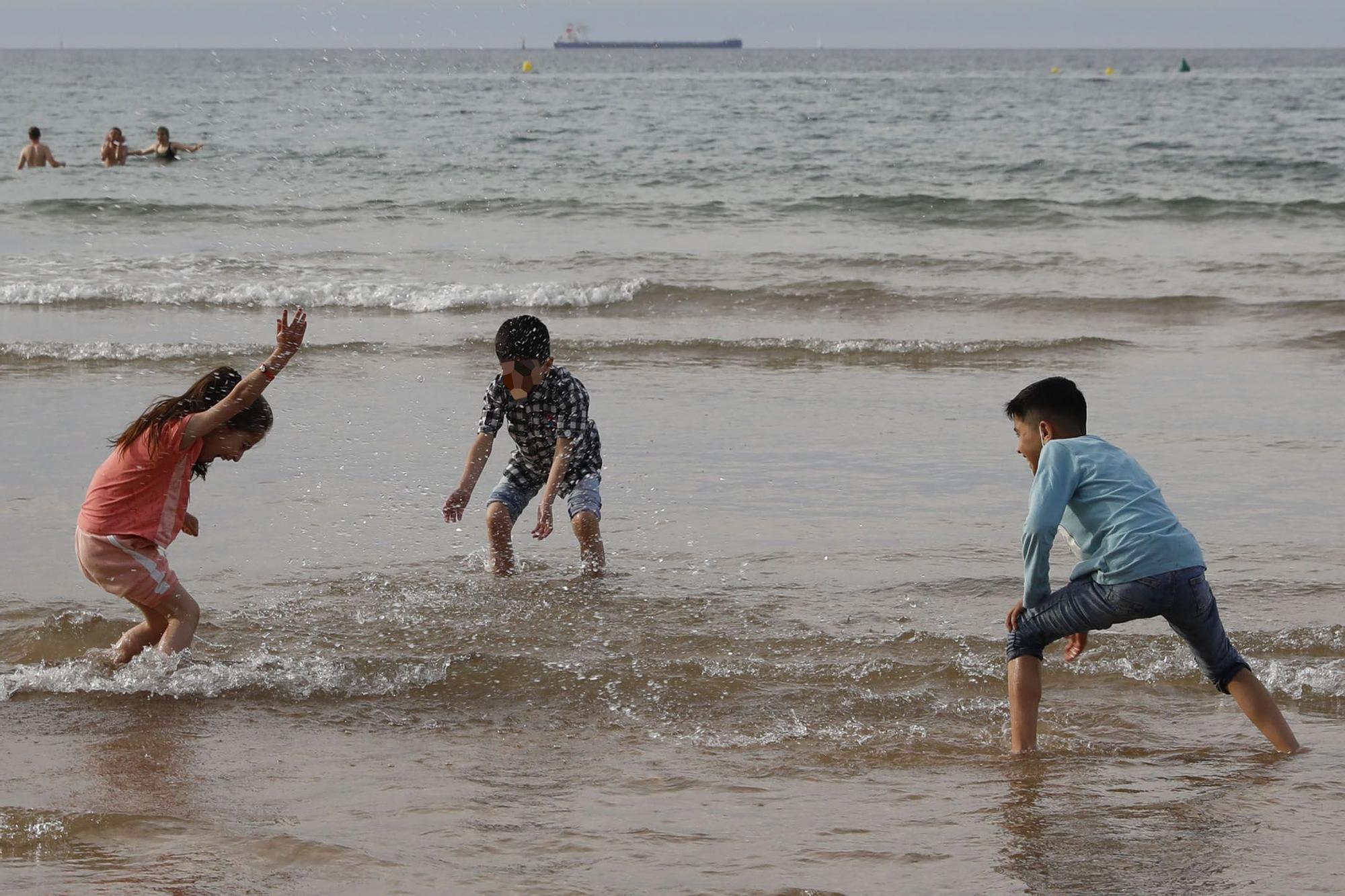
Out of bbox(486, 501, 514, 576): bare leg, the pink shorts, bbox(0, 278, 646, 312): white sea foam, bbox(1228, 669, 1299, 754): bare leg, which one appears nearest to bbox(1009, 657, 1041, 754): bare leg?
bbox(1228, 669, 1299, 754): bare leg

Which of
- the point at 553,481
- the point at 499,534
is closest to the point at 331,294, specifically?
the point at 499,534

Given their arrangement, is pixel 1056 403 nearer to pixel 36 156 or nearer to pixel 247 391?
pixel 247 391

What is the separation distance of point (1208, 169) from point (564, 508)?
2301 cm

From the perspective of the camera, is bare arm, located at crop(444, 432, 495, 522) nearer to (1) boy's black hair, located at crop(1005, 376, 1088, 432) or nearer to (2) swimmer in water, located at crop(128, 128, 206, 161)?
(1) boy's black hair, located at crop(1005, 376, 1088, 432)

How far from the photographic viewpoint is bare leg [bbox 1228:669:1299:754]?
14.1 ft

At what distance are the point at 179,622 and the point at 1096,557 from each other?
307 centimetres

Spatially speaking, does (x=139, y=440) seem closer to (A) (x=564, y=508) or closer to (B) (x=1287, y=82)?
(A) (x=564, y=508)

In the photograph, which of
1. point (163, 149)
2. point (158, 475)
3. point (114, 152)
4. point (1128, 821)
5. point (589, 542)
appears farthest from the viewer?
point (163, 149)

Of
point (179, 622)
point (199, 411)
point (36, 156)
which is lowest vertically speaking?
point (179, 622)

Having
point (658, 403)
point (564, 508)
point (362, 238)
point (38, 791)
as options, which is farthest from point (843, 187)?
point (38, 791)

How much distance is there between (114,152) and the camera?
90.0 feet

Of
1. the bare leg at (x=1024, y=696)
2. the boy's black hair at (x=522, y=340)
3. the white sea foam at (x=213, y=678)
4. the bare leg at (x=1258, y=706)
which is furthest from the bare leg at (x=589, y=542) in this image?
the bare leg at (x=1258, y=706)

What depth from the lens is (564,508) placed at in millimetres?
7598

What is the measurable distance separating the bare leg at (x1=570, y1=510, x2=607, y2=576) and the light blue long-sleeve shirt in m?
2.53
